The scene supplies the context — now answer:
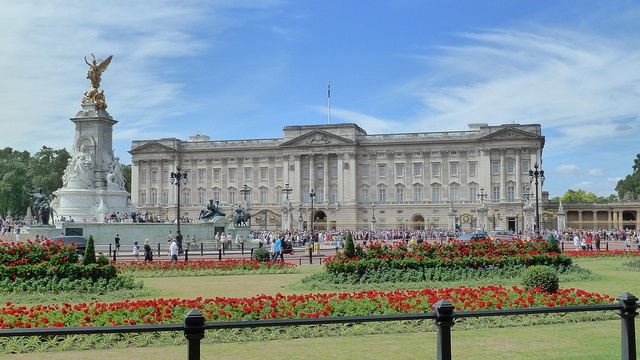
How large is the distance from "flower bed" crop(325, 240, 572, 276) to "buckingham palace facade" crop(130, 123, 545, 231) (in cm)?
6602

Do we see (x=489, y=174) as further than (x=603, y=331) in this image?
Yes

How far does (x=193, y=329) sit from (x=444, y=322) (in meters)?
2.12

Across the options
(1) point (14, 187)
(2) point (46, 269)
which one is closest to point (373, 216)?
(1) point (14, 187)

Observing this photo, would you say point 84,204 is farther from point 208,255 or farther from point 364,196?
point 364,196

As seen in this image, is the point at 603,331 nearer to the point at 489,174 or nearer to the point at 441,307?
the point at 441,307

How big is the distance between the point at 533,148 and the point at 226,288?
7852cm

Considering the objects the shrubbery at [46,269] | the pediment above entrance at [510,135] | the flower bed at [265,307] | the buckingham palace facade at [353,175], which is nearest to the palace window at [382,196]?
the buckingham palace facade at [353,175]

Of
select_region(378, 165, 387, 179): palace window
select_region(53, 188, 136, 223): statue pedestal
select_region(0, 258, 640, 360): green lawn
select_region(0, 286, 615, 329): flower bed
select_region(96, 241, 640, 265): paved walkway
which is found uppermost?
select_region(378, 165, 387, 179): palace window

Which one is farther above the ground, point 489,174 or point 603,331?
point 489,174

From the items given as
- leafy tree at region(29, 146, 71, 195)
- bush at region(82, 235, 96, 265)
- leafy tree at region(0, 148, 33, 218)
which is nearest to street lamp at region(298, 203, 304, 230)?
leafy tree at region(29, 146, 71, 195)

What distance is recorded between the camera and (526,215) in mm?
84938

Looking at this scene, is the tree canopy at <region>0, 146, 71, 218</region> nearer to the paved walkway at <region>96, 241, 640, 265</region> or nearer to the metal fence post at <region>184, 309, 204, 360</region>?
the paved walkway at <region>96, 241, 640, 265</region>

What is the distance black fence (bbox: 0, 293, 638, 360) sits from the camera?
5035mm

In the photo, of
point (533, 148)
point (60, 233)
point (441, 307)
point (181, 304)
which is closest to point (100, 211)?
point (60, 233)
